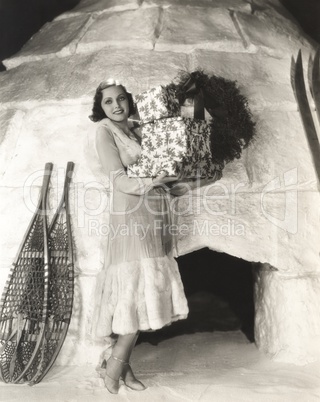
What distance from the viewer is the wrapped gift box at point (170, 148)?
2.13m

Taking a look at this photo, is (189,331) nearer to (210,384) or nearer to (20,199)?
(210,384)

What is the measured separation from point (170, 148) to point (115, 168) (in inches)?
10.0

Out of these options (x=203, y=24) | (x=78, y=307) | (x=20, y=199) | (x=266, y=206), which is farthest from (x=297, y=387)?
(x=203, y=24)

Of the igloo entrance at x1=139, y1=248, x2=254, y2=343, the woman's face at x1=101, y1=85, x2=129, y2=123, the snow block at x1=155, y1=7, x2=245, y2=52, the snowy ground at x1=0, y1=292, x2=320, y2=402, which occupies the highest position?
the snow block at x1=155, y1=7, x2=245, y2=52

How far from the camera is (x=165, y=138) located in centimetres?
215

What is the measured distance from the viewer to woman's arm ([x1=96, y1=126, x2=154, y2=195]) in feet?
7.14

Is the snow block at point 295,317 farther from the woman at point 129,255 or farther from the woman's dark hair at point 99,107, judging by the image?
the woman's dark hair at point 99,107

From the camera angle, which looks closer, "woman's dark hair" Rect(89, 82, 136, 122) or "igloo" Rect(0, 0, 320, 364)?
"woman's dark hair" Rect(89, 82, 136, 122)

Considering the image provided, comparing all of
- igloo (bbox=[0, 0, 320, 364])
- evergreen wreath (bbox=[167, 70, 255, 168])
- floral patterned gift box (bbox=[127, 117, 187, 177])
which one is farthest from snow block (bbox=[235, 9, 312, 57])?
floral patterned gift box (bbox=[127, 117, 187, 177])

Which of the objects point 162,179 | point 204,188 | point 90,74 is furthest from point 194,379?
point 90,74

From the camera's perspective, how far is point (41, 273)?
8.22 feet

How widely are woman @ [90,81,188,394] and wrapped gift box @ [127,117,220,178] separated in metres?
0.05

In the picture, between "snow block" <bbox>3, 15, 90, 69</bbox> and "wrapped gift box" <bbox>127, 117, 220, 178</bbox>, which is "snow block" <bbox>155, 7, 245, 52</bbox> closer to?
"snow block" <bbox>3, 15, 90, 69</bbox>

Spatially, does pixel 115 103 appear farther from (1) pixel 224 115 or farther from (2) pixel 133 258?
(2) pixel 133 258
